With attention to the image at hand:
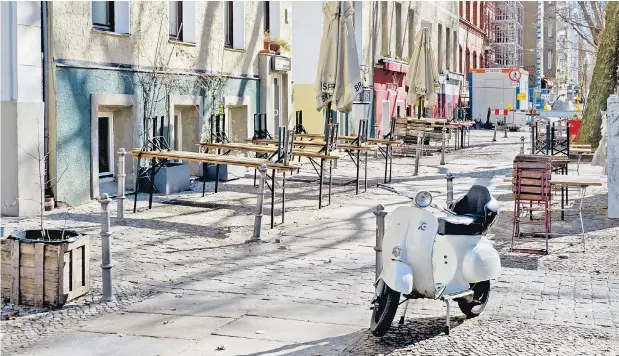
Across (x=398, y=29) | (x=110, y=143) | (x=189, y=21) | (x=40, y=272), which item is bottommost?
(x=40, y=272)

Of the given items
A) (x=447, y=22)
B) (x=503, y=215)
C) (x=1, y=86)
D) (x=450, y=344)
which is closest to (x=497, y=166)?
(x=503, y=215)

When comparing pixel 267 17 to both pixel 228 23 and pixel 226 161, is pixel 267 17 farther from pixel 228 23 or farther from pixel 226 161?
pixel 226 161

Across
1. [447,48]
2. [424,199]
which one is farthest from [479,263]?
[447,48]

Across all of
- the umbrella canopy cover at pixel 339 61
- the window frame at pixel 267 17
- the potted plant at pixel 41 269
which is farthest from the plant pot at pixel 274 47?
the potted plant at pixel 41 269

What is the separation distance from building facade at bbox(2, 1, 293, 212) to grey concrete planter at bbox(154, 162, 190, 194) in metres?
0.44

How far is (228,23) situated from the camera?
19.8m

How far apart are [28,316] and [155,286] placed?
4.67 ft

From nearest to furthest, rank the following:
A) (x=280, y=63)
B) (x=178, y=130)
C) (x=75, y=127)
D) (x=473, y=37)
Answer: (x=75, y=127), (x=178, y=130), (x=280, y=63), (x=473, y=37)

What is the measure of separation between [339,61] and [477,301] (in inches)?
354

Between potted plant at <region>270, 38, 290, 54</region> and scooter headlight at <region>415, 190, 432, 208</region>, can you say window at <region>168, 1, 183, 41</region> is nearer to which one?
potted plant at <region>270, 38, 290, 54</region>

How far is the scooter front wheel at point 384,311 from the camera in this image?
6.94 m

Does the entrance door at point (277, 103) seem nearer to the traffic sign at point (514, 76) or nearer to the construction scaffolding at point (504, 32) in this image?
the traffic sign at point (514, 76)

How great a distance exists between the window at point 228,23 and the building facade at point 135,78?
3 cm

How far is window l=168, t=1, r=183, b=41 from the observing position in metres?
17.4
